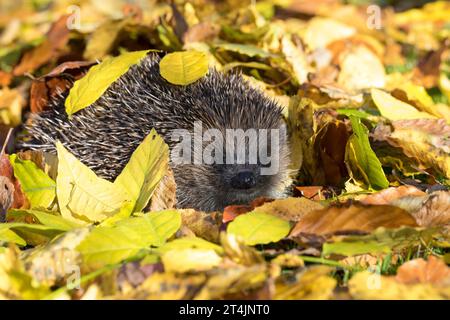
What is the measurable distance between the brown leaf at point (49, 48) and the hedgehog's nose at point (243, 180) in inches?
112

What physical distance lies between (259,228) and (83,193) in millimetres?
971

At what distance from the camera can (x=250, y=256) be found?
2.78 m

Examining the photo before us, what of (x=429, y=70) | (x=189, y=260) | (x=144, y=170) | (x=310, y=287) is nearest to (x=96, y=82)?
(x=144, y=170)

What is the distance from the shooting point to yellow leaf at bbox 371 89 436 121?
4539mm

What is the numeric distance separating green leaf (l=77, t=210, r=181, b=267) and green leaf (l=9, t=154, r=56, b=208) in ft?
2.00

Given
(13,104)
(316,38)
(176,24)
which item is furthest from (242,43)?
(13,104)

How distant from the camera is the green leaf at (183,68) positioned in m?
4.07

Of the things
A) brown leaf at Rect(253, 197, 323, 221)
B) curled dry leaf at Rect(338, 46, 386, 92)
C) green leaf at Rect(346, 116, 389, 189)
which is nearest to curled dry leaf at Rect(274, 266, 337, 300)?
brown leaf at Rect(253, 197, 323, 221)

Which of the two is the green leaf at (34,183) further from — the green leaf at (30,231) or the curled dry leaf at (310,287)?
the curled dry leaf at (310,287)

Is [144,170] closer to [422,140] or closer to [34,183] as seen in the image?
[34,183]

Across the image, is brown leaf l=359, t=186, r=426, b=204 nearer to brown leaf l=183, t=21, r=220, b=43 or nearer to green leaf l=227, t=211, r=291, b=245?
green leaf l=227, t=211, r=291, b=245

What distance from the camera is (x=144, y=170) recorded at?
3576mm

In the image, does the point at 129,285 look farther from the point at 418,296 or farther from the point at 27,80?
the point at 27,80
